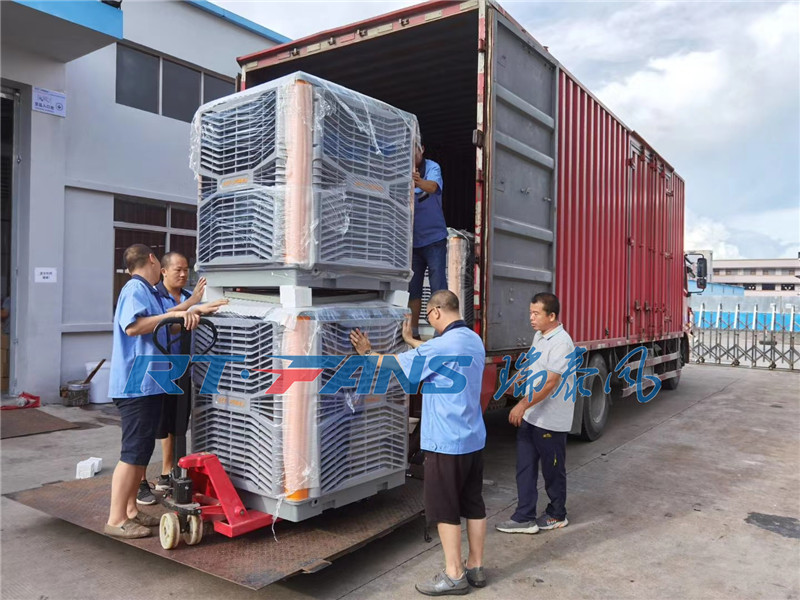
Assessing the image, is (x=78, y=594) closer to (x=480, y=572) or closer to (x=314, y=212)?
(x=480, y=572)

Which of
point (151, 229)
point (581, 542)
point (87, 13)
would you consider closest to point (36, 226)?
point (151, 229)

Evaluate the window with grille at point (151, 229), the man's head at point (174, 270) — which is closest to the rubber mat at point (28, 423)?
the window with grille at point (151, 229)

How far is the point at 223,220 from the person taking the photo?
12.1 ft

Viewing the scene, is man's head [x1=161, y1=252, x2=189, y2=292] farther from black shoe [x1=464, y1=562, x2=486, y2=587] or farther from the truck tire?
the truck tire

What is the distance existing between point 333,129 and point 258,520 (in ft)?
7.10

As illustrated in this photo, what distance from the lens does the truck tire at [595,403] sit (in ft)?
21.7

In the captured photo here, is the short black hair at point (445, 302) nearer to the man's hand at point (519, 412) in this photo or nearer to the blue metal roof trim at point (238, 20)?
the man's hand at point (519, 412)

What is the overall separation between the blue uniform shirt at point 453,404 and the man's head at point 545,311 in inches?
40.5

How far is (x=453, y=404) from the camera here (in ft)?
10.6

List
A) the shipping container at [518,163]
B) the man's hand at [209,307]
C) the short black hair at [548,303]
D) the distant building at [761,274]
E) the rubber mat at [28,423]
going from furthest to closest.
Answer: the distant building at [761,274] → the rubber mat at [28,423] → the shipping container at [518,163] → the short black hair at [548,303] → the man's hand at [209,307]

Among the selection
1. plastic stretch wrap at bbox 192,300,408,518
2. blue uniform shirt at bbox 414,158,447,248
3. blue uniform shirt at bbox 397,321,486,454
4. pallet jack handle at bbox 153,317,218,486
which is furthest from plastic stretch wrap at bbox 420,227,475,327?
pallet jack handle at bbox 153,317,218,486

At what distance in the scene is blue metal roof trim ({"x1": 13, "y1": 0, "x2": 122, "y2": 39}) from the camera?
254 inches

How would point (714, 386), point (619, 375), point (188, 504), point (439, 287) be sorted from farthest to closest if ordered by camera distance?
point (714, 386) → point (619, 375) → point (439, 287) → point (188, 504)

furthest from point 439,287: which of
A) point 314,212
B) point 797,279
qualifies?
point 797,279
